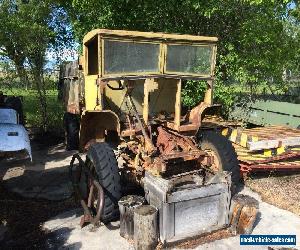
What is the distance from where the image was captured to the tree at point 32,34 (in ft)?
33.3

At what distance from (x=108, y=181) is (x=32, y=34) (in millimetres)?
6658

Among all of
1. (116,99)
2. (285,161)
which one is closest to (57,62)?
(116,99)

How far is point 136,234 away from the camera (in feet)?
15.0

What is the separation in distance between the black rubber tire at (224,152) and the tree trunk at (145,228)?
5.81 ft

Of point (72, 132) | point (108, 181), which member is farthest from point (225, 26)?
point (108, 181)

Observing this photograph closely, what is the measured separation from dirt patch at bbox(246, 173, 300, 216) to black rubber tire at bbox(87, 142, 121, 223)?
2.63m

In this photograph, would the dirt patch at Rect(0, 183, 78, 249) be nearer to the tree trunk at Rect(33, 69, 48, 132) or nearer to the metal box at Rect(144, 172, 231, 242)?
the metal box at Rect(144, 172, 231, 242)

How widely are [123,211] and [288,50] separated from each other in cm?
666

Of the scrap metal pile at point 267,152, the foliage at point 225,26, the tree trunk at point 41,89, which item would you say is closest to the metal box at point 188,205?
the scrap metal pile at point 267,152

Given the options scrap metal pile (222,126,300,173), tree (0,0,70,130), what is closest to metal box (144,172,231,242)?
scrap metal pile (222,126,300,173)

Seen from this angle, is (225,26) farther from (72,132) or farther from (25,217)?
(25,217)

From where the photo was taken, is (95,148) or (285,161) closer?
(95,148)

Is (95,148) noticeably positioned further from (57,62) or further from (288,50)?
(57,62)

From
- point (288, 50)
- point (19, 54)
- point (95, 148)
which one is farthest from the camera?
point (19, 54)
